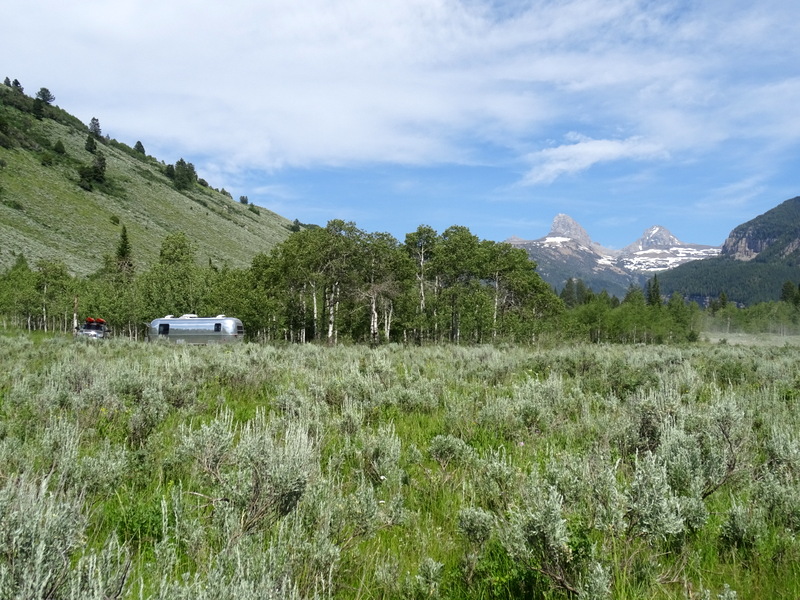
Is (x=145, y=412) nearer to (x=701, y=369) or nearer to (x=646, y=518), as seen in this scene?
(x=646, y=518)

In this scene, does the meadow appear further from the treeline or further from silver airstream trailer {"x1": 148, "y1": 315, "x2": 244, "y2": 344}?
silver airstream trailer {"x1": 148, "y1": 315, "x2": 244, "y2": 344}

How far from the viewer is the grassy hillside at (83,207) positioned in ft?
249

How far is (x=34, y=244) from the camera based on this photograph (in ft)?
233

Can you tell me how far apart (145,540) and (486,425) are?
4.27m

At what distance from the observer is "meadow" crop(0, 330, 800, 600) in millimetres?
2574

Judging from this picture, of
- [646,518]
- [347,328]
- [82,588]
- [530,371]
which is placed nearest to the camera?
[82,588]

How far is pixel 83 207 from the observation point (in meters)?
90.4

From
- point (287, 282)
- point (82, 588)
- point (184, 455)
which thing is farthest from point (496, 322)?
point (82, 588)

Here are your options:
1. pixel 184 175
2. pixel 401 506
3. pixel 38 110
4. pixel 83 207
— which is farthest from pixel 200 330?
pixel 38 110

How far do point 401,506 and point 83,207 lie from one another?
10799 cm

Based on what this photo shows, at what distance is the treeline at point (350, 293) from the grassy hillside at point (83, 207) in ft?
61.8

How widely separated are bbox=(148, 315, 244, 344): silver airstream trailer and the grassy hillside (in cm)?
4329

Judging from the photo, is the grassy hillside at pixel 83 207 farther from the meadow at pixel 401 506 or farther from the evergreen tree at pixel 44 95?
the meadow at pixel 401 506

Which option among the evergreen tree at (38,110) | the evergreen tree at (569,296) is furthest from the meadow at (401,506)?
the evergreen tree at (38,110)
